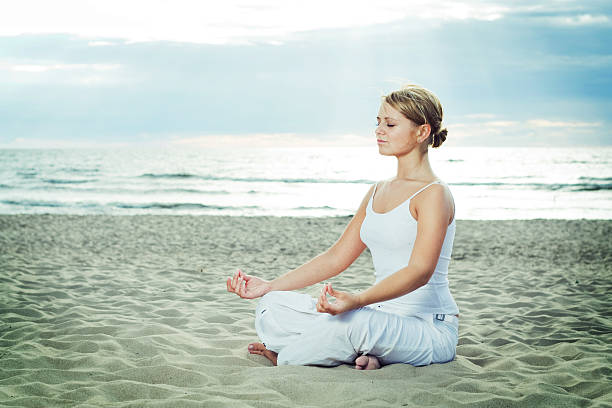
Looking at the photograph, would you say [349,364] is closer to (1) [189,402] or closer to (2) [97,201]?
(1) [189,402]

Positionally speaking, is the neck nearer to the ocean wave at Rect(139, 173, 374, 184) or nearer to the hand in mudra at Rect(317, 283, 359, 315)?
the hand in mudra at Rect(317, 283, 359, 315)

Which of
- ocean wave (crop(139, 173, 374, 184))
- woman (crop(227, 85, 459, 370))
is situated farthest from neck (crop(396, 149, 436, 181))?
ocean wave (crop(139, 173, 374, 184))

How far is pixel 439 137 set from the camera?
10.0ft

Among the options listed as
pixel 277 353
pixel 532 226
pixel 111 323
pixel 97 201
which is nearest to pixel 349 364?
pixel 277 353

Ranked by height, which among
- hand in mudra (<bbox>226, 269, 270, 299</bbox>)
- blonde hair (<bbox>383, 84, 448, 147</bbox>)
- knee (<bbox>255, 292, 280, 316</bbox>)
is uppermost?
blonde hair (<bbox>383, 84, 448, 147</bbox>)

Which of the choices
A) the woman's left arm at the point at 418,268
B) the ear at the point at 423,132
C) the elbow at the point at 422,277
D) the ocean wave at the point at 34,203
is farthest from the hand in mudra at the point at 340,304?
the ocean wave at the point at 34,203

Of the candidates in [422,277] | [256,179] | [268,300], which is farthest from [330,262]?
[256,179]

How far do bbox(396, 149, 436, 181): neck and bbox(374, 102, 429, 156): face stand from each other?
0.05 metres

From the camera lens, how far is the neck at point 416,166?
307 centimetres

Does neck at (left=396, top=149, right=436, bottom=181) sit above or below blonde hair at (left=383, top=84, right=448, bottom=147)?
below

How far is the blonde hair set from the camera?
2.91 metres

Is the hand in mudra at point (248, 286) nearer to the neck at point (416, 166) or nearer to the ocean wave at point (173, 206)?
the neck at point (416, 166)

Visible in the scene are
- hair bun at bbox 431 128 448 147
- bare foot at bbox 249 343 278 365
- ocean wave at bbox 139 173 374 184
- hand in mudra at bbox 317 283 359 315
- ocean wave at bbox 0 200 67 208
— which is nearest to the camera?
hand in mudra at bbox 317 283 359 315

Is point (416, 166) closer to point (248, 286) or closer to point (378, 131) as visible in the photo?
point (378, 131)
